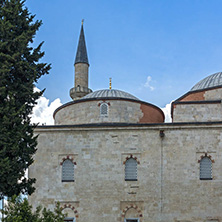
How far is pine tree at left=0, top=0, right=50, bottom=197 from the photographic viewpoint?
12703 mm

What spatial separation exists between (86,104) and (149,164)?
4.15 metres

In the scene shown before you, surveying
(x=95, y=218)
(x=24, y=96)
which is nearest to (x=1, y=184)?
(x=24, y=96)

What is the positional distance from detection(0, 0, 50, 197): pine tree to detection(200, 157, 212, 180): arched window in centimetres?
648

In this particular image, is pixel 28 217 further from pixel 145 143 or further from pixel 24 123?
pixel 145 143

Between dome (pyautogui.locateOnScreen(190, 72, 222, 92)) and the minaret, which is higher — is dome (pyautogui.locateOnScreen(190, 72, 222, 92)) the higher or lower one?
the lower one

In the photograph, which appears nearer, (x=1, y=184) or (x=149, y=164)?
(x=1, y=184)

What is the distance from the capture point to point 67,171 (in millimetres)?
17469

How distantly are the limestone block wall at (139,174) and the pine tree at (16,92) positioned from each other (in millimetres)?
3758

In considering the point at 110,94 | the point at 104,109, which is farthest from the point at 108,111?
the point at 110,94

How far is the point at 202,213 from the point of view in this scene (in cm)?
1653

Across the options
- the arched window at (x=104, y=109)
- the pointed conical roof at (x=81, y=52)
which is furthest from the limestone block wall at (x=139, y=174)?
the pointed conical roof at (x=81, y=52)

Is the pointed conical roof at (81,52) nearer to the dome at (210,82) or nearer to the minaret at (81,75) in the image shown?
the minaret at (81,75)

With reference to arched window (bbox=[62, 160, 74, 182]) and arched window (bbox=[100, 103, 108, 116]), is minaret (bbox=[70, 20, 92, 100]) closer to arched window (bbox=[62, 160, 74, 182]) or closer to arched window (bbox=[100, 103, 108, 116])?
arched window (bbox=[100, 103, 108, 116])

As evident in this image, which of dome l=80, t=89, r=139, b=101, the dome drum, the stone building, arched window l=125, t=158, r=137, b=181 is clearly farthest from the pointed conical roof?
arched window l=125, t=158, r=137, b=181
